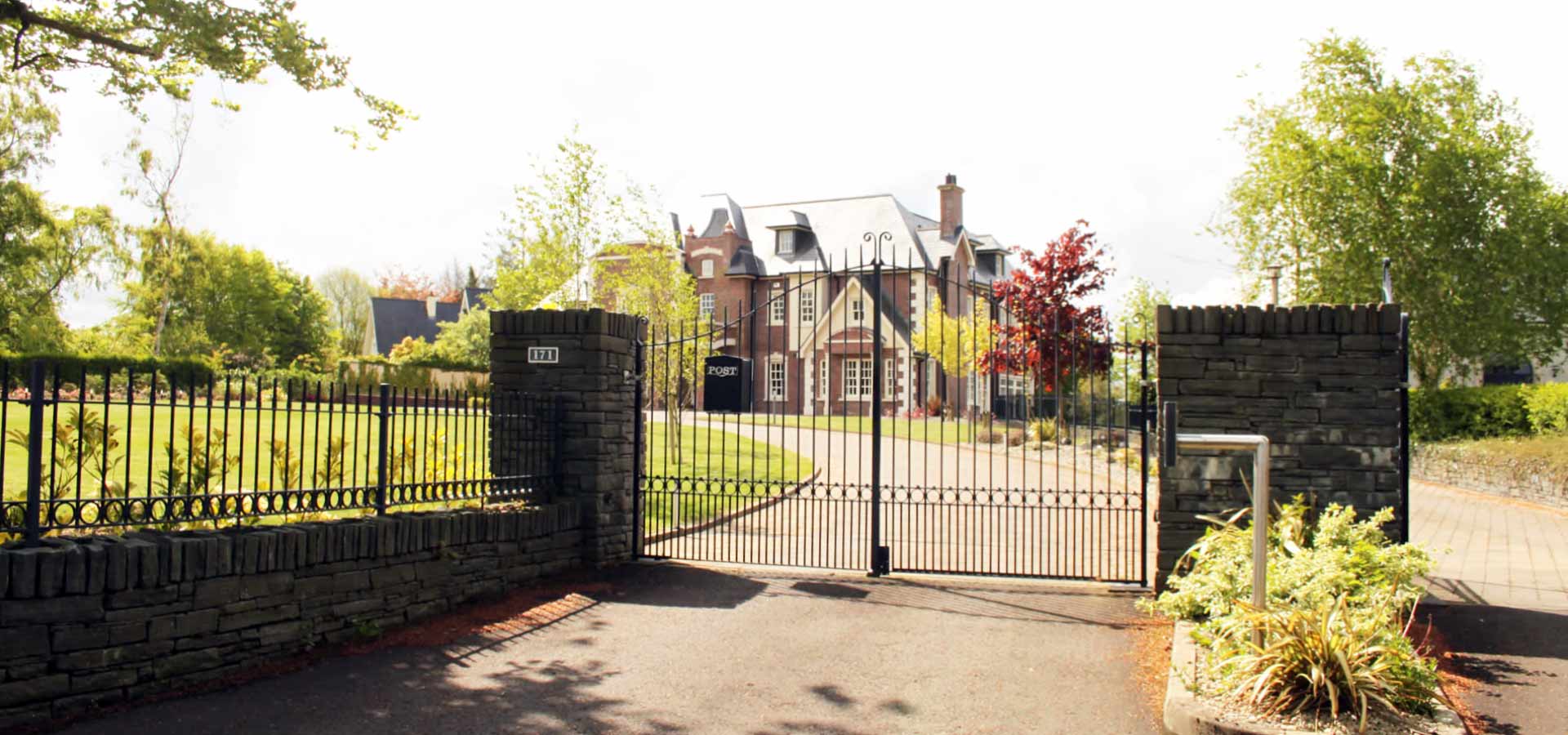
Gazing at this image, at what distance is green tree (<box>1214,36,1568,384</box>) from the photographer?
82.6 feet

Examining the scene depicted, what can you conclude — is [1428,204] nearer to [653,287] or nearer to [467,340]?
[653,287]

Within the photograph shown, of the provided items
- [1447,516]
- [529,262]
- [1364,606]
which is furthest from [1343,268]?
[1364,606]

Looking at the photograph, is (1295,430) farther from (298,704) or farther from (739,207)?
(739,207)

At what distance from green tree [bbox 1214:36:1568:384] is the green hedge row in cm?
275

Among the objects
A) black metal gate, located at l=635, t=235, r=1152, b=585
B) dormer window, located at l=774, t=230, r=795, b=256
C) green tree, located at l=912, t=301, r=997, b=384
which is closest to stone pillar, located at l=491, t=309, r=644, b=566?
black metal gate, located at l=635, t=235, r=1152, b=585

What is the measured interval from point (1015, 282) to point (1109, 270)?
2.59 meters

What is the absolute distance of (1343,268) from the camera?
85.3ft

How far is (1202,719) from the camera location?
5.17 m

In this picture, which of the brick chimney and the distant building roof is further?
the distant building roof

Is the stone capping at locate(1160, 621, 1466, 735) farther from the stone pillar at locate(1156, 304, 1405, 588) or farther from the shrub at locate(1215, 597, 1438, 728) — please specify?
the stone pillar at locate(1156, 304, 1405, 588)

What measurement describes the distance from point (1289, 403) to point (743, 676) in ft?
16.0

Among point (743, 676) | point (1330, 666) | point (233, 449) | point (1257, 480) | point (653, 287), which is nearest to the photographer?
point (1330, 666)

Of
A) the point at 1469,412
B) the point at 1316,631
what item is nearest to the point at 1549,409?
the point at 1469,412

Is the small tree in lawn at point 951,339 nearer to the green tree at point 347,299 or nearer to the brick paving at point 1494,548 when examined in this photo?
the brick paving at point 1494,548
